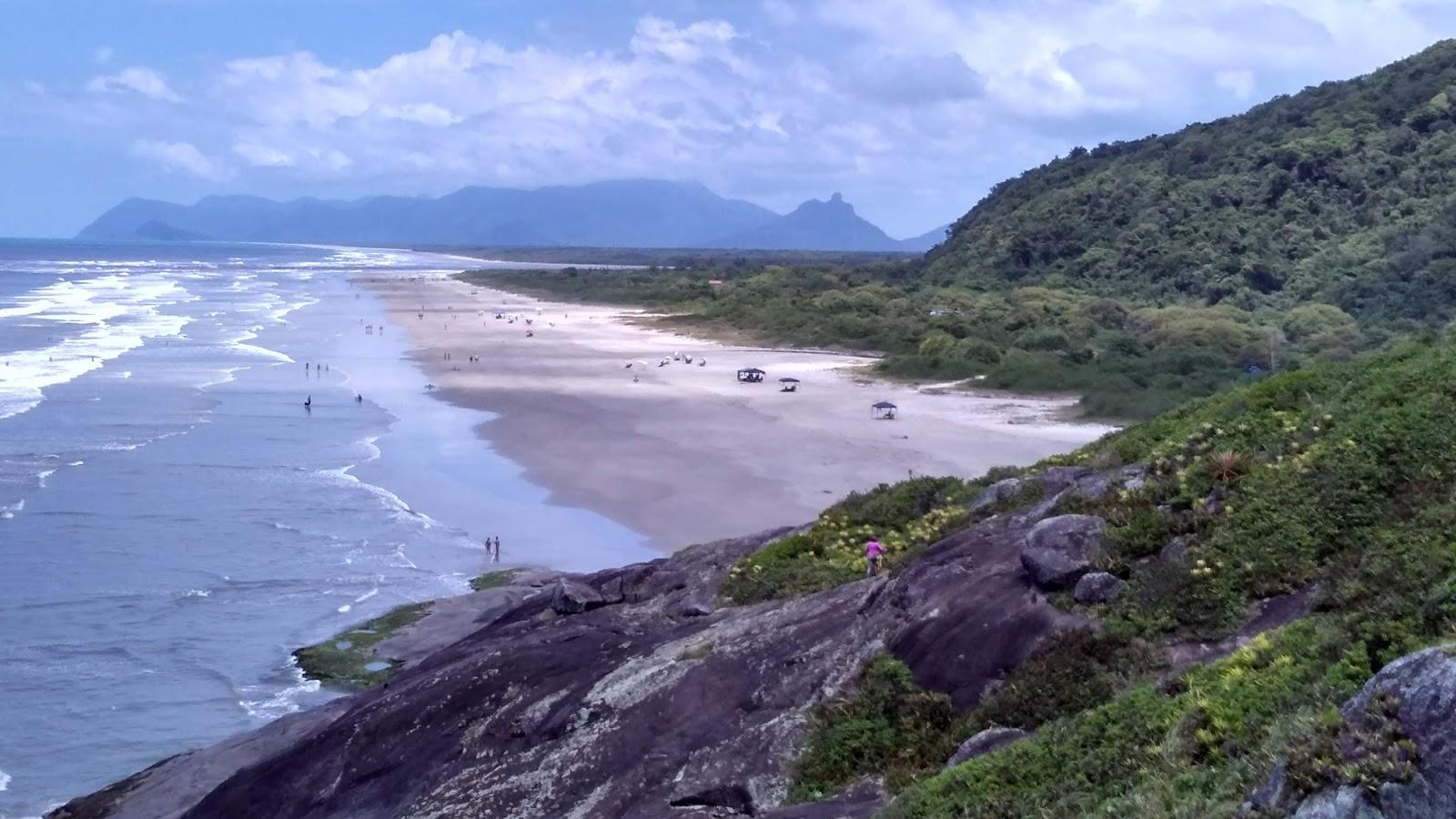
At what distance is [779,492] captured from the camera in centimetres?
2959

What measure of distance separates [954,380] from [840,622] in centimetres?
3864

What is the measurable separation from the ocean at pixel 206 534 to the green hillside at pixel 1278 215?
3620cm

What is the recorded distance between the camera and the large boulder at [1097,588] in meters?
9.36

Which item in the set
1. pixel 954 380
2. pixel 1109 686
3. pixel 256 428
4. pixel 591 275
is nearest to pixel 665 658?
pixel 1109 686

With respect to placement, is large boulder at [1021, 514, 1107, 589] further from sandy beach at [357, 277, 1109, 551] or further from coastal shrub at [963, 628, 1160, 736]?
sandy beach at [357, 277, 1109, 551]

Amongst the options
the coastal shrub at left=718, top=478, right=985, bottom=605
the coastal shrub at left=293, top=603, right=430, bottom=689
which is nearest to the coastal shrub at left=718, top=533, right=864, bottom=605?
the coastal shrub at left=718, top=478, right=985, bottom=605

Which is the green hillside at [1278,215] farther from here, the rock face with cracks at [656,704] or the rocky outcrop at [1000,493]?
the rock face with cracks at [656,704]

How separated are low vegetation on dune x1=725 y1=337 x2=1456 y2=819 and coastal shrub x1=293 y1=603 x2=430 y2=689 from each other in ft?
31.2

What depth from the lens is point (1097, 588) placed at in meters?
9.45

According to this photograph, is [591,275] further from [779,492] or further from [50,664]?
[50,664]

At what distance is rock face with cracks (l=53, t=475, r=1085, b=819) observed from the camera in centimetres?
948

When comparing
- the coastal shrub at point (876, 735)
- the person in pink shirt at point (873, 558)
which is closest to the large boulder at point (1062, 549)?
the coastal shrub at point (876, 735)

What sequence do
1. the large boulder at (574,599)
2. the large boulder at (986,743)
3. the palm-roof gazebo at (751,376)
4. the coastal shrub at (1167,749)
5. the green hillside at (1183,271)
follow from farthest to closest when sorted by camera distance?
the green hillside at (1183,271), the palm-roof gazebo at (751,376), the large boulder at (574,599), the large boulder at (986,743), the coastal shrub at (1167,749)

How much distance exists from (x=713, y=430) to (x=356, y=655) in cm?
1956
